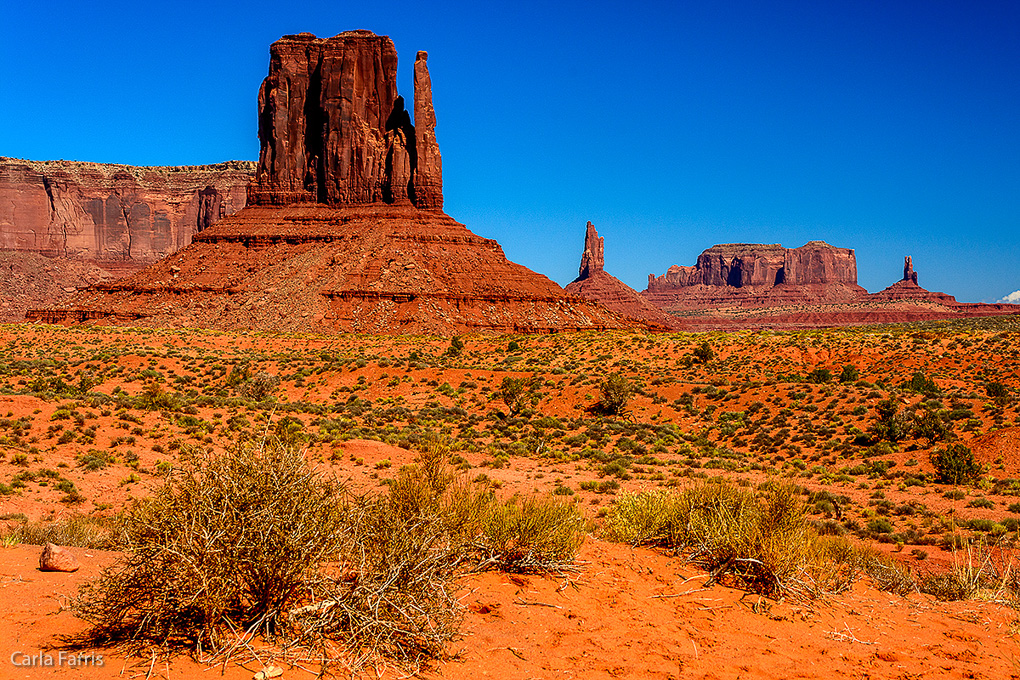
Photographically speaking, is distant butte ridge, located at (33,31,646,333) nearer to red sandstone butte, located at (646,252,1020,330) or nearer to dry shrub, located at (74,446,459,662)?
dry shrub, located at (74,446,459,662)

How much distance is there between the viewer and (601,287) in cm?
15125

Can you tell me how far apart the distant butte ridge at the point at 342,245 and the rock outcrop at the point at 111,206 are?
57.9m


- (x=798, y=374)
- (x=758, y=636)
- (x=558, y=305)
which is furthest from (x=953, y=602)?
(x=558, y=305)

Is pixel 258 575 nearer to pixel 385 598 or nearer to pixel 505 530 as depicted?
pixel 385 598

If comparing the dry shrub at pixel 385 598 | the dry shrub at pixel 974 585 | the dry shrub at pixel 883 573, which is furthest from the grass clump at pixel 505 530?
the dry shrub at pixel 974 585

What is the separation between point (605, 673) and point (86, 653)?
3839 millimetres

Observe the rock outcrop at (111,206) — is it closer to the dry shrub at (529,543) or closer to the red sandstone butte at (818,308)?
the red sandstone butte at (818,308)

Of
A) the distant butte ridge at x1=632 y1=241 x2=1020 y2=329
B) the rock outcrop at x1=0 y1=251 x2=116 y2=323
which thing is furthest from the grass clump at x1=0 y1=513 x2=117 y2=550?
the distant butte ridge at x1=632 y1=241 x2=1020 y2=329

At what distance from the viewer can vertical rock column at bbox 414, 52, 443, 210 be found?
7725 cm

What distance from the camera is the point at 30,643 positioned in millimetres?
5211

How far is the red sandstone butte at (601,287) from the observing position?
13450 centimetres

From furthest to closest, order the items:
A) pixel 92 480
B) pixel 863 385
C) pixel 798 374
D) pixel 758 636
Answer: pixel 798 374 < pixel 863 385 < pixel 92 480 < pixel 758 636

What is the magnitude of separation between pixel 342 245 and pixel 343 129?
17.5 metres

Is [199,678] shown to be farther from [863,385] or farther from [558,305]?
[558,305]
